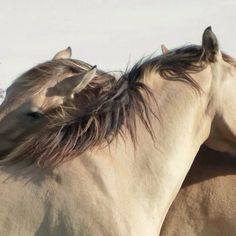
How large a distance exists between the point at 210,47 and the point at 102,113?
2.62ft

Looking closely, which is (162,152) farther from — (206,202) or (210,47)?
(210,47)

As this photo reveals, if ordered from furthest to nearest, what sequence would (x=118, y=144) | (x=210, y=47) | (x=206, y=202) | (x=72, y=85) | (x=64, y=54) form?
(x=64, y=54) < (x=72, y=85) < (x=206, y=202) < (x=210, y=47) < (x=118, y=144)

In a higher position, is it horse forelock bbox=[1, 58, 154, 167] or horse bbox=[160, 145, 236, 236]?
horse forelock bbox=[1, 58, 154, 167]

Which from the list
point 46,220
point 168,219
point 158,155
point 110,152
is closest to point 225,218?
point 168,219

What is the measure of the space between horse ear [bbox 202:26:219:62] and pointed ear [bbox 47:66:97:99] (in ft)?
2.32

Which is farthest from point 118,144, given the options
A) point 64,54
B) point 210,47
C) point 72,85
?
point 64,54

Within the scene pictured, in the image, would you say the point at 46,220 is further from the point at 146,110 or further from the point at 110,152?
the point at 146,110


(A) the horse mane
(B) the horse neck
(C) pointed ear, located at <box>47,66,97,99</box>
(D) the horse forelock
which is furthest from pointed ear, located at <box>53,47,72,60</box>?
(B) the horse neck

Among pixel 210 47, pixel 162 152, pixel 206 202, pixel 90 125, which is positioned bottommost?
pixel 206 202

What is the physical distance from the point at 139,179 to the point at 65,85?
978 mm

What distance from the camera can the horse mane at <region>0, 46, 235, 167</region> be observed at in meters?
3.40

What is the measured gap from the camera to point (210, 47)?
3.74m

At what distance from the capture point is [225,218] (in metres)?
3.80

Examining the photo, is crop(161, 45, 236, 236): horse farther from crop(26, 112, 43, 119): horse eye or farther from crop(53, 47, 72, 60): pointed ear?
crop(53, 47, 72, 60): pointed ear
